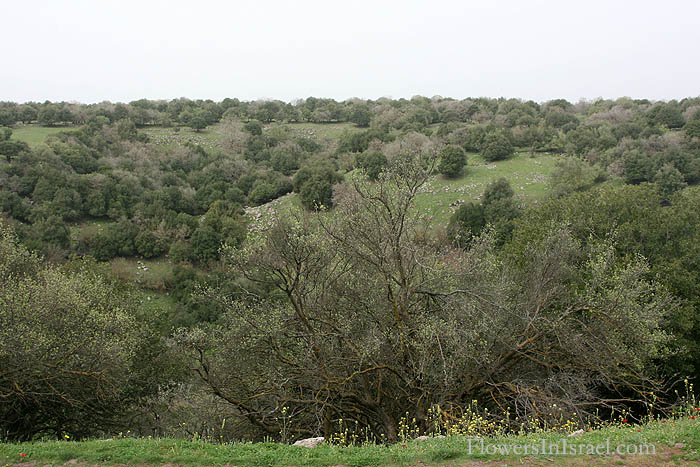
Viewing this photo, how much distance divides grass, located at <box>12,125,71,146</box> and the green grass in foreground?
206ft

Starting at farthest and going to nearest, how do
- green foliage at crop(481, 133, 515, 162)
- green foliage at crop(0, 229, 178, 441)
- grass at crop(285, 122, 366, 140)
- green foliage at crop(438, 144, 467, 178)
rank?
1. grass at crop(285, 122, 366, 140)
2. green foliage at crop(481, 133, 515, 162)
3. green foliage at crop(438, 144, 467, 178)
4. green foliage at crop(0, 229, 178, 441)

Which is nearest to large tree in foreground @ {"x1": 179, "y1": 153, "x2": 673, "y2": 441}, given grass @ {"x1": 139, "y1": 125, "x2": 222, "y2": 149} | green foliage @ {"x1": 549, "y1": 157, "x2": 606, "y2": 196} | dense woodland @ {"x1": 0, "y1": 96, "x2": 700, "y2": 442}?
dense woodland @ {"x1": 0, "y1": 96, "x2": 700, "y2": 442}

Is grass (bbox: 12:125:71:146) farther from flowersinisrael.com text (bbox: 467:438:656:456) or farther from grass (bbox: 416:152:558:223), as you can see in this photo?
flowersinisrael.com text (bbox: 467:438:656:456)

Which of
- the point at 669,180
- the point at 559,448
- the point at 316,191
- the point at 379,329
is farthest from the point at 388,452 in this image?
the point at 669,180

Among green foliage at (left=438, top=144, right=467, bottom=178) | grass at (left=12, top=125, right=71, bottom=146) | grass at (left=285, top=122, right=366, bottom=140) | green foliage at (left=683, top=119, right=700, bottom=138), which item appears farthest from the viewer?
grass at (left=285, top=122, right=366, bottom=140)

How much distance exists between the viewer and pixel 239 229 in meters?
41.1

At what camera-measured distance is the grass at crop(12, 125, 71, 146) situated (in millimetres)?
58138

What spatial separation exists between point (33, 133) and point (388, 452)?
77681 mm

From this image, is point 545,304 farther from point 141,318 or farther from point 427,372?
point 141,318

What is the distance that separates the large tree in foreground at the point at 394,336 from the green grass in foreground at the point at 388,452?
2388mm

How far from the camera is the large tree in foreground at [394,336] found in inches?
390

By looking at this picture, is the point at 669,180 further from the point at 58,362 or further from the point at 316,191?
the point at 58,362

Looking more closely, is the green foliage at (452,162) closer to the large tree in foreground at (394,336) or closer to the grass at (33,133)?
the large tree in foreground at (394,336)

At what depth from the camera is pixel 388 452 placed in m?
6.57
